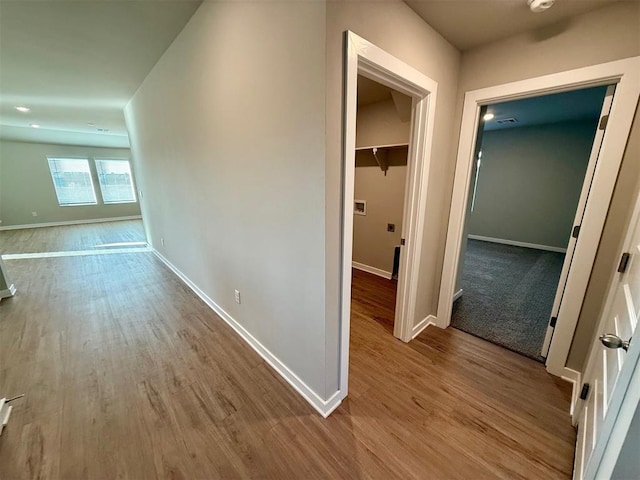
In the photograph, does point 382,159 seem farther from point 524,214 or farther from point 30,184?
point 30,184

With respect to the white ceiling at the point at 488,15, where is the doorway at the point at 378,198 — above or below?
below

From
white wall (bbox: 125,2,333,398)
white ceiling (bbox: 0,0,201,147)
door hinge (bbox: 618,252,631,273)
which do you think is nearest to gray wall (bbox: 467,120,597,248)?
door hinge (bbox: 618,252,631,273)

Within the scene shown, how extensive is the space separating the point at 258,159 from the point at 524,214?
6.05m

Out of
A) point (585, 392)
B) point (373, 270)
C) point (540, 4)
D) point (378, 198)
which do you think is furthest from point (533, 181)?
point (585, 392)

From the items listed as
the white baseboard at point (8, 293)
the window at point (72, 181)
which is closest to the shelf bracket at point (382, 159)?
the white baseboard at point (8, 293)

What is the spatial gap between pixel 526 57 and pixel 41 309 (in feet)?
16.8

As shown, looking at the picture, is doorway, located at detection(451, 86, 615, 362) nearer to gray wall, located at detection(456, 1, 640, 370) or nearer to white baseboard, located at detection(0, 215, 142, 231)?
gray wall, located at detection(456, 1, 640, 370)

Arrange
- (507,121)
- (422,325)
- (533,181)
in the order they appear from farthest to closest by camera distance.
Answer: (533,181) < (507,121) < (422,325)

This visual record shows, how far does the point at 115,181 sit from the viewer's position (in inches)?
327

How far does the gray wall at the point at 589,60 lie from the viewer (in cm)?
137

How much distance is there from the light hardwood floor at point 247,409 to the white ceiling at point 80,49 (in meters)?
2.69

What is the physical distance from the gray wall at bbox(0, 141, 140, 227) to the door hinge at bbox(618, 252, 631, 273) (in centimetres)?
1123

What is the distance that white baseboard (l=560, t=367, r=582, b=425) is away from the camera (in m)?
1.57

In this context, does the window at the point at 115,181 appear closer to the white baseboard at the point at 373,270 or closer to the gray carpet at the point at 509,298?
the white baseboard at the point at 373,270
